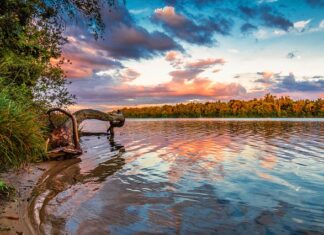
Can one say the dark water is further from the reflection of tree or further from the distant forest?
the distant forest

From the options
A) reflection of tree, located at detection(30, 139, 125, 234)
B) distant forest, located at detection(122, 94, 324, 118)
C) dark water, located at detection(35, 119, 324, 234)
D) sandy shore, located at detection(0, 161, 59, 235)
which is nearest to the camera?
sandy shore, located at detection(0, 161, 59, 235)

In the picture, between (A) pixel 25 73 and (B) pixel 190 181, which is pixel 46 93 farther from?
(B) pixel 190 181

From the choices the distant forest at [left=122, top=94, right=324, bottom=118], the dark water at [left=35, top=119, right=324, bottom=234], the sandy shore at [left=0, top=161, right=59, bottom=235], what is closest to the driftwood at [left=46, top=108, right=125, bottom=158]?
the dark water at [left=35, top=119, right=324, bottom=234]

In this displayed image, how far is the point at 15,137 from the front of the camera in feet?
22.4

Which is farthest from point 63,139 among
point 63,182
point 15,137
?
point 15,137

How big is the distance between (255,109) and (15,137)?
151 m

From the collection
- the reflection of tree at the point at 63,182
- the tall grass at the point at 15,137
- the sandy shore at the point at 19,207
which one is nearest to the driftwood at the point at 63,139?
the reflection of tree at the point at 63,182

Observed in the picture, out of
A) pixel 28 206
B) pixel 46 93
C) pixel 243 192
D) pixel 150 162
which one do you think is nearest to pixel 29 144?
pixel 28 206

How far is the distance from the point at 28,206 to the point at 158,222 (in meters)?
3.33

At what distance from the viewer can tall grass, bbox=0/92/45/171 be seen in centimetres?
657

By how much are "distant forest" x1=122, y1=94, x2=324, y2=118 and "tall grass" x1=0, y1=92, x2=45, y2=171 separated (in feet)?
→ 478

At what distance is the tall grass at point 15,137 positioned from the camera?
21.5 feet

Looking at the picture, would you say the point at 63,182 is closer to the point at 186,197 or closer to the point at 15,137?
the point at 186,197

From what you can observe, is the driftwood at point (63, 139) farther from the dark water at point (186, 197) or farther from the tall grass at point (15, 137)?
the tall grass at point (15, 137)
